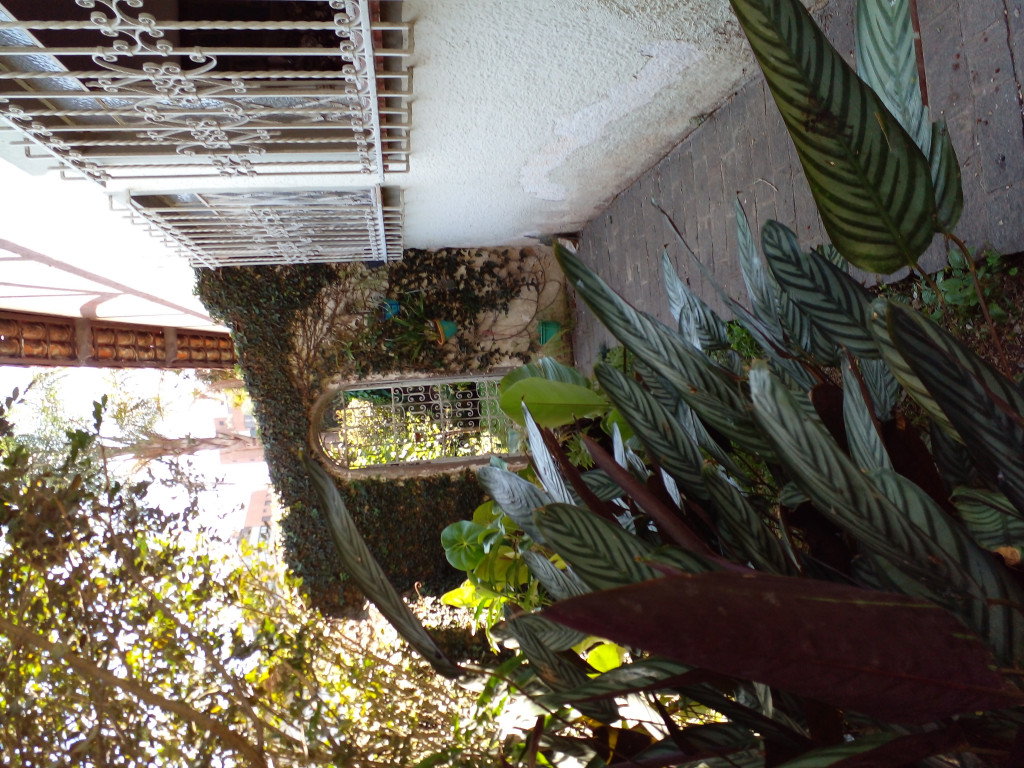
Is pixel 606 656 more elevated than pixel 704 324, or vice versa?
pixel 704 324

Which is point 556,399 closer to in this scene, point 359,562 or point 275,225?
point 359,562

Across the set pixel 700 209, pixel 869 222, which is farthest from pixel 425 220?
pixel 869 222

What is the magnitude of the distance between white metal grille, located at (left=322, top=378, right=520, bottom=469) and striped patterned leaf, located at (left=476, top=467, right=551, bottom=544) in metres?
5.62

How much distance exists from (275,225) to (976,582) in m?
4.57

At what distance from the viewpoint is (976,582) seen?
0.60 meters

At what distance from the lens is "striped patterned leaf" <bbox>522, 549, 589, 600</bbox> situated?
1.26 metres

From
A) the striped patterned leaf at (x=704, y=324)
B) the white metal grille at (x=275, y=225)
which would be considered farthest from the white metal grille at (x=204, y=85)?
the striped patterned leaf at (x=704, y=324)

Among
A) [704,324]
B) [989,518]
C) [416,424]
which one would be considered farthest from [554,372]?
[416,424]

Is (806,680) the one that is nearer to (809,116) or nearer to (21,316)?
(809,116)

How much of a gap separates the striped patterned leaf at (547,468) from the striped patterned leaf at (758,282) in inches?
23.5

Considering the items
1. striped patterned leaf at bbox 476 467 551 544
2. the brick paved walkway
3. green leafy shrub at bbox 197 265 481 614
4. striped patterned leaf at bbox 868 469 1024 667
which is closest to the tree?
striped patterned leaf at bbox 476 467 551 544

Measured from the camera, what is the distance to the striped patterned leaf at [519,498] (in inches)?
49.9

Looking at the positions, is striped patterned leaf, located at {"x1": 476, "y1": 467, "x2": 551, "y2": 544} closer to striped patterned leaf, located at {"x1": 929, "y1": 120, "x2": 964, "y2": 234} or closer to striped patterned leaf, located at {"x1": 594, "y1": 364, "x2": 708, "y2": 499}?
striped patterned leaf, located at {"x1": 594, "y1": 364, "x2": 708, "y2": 499}

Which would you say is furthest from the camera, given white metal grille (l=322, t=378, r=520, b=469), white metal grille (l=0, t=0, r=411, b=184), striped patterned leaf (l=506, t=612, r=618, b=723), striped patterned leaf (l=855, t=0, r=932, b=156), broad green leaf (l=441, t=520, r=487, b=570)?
white metal grille (l=322, t=378, r=520, b=469)
